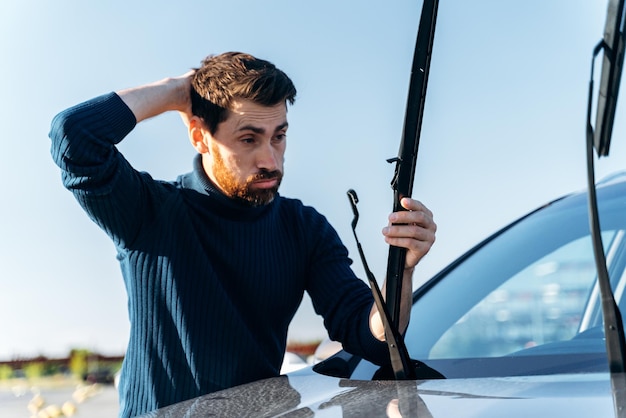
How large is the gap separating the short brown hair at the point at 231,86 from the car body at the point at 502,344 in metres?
0.67

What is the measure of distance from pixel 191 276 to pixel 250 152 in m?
0.37

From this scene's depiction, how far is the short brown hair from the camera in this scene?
2.50 m

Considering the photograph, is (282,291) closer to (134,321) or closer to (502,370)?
(134,321)

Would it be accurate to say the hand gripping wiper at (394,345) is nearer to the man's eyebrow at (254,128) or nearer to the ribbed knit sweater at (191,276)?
the ribbed knit sweater at (191,276)

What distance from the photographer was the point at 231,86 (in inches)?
99.0

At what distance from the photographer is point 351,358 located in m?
2.25

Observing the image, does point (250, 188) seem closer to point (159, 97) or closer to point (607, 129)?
point (159, 97)

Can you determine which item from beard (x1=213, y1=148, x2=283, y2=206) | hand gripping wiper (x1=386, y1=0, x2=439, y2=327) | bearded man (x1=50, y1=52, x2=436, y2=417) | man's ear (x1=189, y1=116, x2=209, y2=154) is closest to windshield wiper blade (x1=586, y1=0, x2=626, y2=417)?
hand gripping wiper (x1=386, y1=0, x2=439, y2=327)

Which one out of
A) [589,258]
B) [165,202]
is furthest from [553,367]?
[165,202]

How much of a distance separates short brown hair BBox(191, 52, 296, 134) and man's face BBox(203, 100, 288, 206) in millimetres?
23

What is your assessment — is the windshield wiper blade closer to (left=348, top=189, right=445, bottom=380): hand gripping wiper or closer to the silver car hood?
the silver car hood

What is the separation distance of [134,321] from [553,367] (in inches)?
41.4

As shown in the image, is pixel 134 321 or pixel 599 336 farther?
pixel 134 321

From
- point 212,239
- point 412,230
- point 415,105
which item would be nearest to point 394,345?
point 412,230
